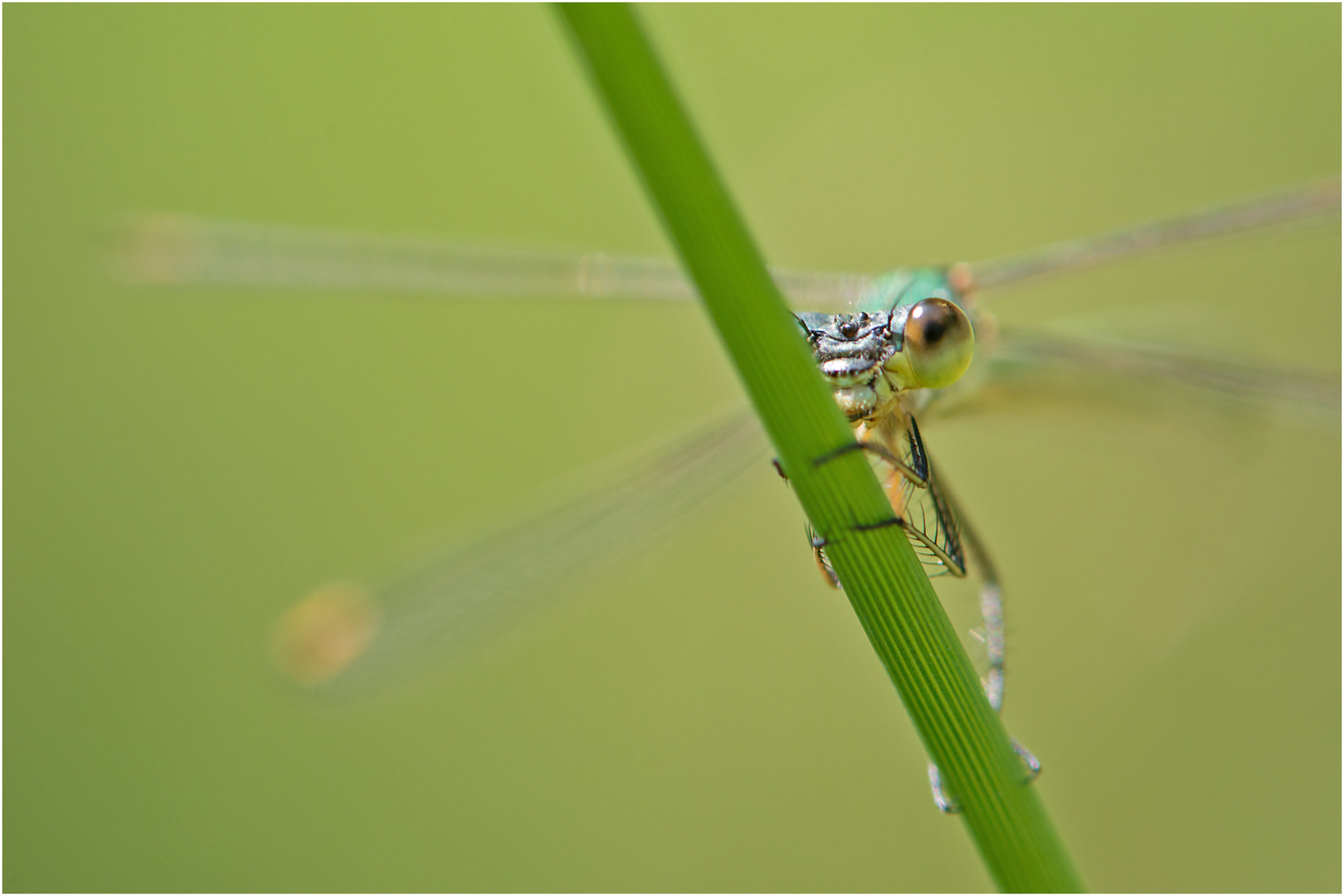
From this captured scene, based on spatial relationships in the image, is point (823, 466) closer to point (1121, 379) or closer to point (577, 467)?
point (1121, 379)

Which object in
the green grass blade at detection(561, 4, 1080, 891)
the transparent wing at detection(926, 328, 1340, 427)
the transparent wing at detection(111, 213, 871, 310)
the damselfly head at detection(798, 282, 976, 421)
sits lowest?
the green grass blade at detection(561, 4, 1080, 891)

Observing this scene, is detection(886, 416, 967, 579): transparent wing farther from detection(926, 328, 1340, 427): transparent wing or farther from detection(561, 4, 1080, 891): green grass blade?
detection(926, 328, 1340, 427): transparent wing

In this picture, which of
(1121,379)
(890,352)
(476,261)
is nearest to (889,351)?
(890,352)

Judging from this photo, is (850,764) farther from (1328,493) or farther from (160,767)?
(160,767)

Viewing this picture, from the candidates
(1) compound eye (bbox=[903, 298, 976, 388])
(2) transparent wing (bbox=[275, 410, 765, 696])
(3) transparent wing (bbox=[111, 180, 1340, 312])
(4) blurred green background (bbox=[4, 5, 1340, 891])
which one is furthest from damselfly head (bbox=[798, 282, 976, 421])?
(4) blurred green background (bbox=[4, 5, 1340, 891])

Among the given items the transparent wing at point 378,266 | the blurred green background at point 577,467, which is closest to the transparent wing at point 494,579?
the transparent wing at point 378,266

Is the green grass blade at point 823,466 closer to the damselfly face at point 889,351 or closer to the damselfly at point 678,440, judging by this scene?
the damselfly at point 678,440
